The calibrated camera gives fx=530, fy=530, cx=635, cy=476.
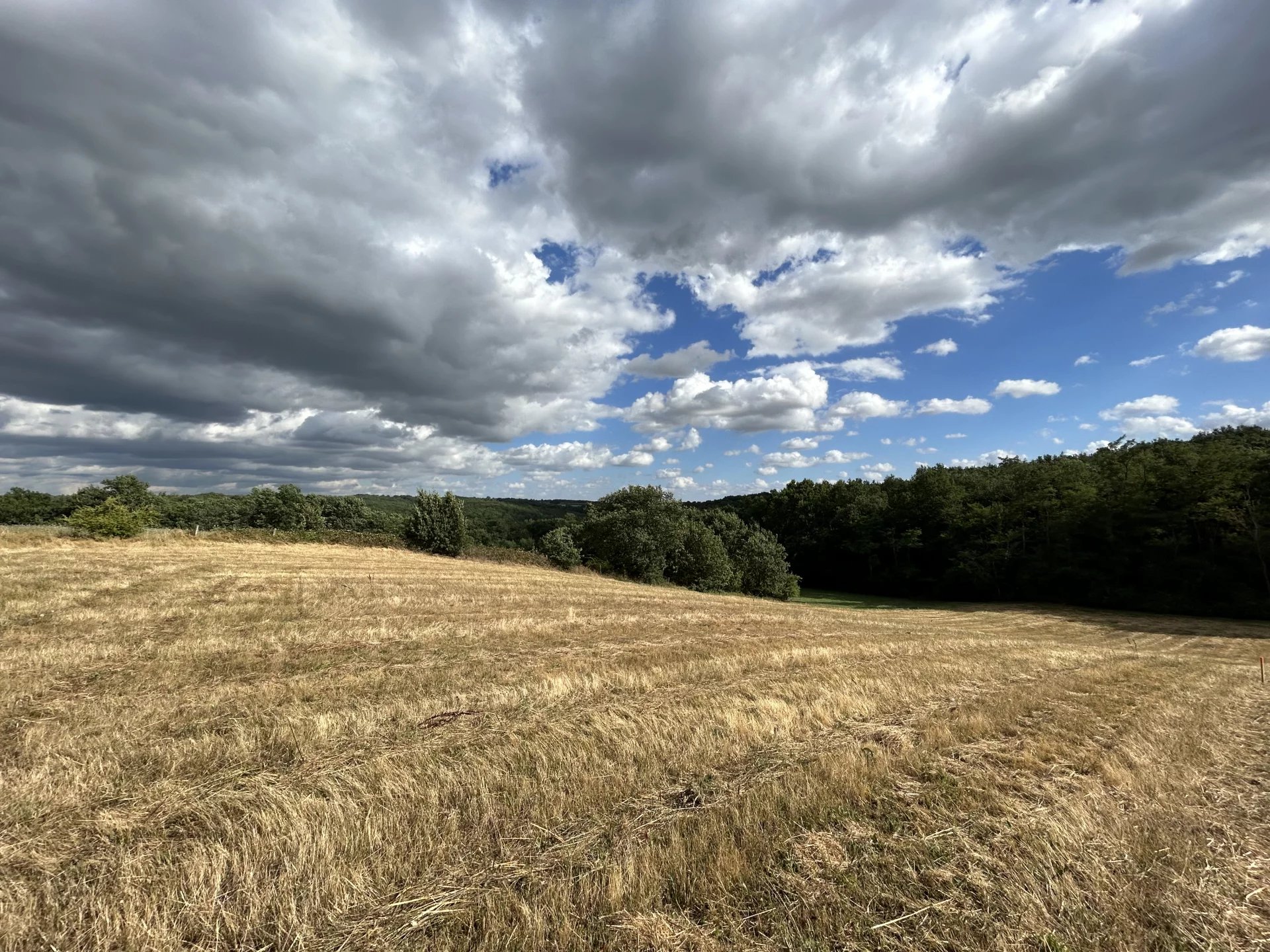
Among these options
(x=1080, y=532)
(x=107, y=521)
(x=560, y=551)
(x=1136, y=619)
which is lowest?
(x=1136, y=619)

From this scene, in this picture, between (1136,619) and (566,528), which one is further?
(566,528)

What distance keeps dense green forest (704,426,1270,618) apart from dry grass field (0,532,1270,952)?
4707 centimetres

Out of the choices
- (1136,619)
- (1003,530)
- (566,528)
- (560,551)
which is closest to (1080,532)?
(1003,530)

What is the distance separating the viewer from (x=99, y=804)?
470 cm

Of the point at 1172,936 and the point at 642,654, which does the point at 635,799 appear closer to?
the point at 1172,936

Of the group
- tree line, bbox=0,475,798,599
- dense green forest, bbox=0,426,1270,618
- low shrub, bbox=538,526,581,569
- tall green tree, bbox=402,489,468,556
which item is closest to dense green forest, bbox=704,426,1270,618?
dense green forest, bbox=0,426,1270,618

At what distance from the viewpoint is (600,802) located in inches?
196

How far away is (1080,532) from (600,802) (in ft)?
218

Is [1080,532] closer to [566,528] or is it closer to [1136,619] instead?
[1136,619]

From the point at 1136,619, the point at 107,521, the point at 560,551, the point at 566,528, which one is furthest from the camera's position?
the point at 566,528

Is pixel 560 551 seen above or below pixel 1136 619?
above

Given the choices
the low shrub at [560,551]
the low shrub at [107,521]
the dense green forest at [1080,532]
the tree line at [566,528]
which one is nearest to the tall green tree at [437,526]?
the tree line at [566,528]

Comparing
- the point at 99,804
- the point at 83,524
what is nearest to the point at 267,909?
the point at 99,804

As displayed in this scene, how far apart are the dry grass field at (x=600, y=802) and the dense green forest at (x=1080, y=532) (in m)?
47.1
